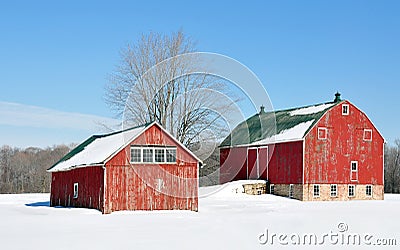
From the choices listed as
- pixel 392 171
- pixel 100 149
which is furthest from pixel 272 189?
pixel 392 171

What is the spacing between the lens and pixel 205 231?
21547mm

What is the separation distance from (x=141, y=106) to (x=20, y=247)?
2590cm

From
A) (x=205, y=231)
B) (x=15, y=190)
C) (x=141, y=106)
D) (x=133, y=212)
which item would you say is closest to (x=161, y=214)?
(x=133, y=212)

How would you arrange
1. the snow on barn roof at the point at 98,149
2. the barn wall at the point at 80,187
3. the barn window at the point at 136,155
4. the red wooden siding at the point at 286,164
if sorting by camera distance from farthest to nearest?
the red wooden siding at the point at 286,164, the snow on barn roof at the point at 98,149, the barn wall at the point at 80,187, the barn window at the point at 136,155

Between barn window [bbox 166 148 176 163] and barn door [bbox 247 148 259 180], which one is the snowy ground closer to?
barn window [bbox 166 148 176 163]

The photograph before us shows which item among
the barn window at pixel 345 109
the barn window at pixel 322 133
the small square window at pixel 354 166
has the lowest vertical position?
the small square window at pixel 354 166

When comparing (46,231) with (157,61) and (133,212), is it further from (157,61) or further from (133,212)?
(157,61)

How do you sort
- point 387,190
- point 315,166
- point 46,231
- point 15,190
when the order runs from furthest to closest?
1. point 15,190
2. point 387,190
3. point 315,166
4. point 46,231

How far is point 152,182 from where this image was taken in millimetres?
30141

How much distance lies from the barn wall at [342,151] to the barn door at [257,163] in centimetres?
531

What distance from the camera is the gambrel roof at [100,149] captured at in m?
29.8

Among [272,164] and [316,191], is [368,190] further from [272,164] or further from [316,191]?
[272,164]

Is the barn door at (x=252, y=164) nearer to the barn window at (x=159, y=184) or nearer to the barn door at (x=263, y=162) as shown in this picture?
the barn door at (x=263, y=162)

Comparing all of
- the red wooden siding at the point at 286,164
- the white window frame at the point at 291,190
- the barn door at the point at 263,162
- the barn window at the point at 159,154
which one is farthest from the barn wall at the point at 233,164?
the barn window at the point at 159,154
